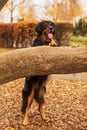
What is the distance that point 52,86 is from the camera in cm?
985

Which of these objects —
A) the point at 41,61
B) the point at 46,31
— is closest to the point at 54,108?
the point at 46,31

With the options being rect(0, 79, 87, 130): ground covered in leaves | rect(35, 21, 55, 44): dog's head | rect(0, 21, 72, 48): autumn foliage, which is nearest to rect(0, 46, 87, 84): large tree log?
rect(35, 21, 55, 44): dog's head

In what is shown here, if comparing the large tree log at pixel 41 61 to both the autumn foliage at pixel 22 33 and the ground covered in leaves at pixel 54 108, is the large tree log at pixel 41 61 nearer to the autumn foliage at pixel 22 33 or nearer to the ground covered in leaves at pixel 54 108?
the ground covered in leaves at pixel 54 108

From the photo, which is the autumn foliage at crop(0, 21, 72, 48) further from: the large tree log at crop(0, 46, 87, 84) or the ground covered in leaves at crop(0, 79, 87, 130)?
the large tree log at crop(0, 46, 87, 84)

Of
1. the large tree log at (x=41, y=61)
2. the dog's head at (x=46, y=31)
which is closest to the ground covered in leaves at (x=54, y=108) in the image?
the dog's head at (x=46, y=31)

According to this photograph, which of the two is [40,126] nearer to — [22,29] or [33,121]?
[33,121]

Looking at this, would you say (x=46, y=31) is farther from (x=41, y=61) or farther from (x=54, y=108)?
(x=54, y=108)

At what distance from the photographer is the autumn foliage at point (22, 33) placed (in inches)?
826

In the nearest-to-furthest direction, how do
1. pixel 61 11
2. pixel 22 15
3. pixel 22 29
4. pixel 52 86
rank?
1. pixel 52 86
2. pixel 22 29
3. pixel 22 15
4. pixel 61 11

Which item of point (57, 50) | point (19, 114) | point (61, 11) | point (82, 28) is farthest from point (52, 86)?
point (61, 11)

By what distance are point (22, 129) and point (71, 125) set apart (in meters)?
0.83

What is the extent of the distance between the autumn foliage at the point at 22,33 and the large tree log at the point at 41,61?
15871 millimetres

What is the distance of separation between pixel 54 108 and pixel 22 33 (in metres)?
14.9

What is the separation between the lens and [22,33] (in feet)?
72.5
